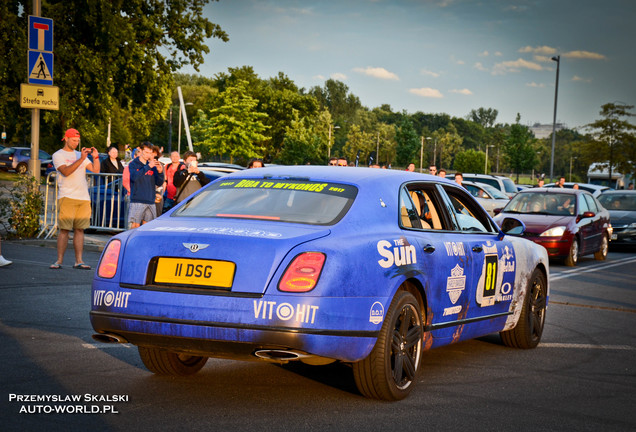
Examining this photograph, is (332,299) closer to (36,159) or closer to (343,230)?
(343,230)

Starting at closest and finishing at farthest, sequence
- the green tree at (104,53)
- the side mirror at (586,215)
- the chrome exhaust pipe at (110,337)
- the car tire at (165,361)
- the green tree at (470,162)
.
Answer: the chrome exhaust pipe at (110,337), the car tire at (165,361), the side mirror at (586,215), the green tree at (104,53), the green tree at (470,162)

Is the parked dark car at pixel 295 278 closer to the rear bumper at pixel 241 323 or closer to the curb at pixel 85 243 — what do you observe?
the rear bumper at pixel 241 323

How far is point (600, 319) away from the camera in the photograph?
9977 millimetres

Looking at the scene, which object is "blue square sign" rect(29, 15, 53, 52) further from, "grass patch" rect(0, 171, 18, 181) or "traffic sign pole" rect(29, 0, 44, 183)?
"grass patch" rect(0, 171, 18, 181)

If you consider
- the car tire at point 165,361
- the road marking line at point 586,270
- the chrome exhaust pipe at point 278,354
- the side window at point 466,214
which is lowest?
the road marking line at point 586,270

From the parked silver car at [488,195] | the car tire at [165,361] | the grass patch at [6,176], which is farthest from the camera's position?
the grass patch at [6,176]

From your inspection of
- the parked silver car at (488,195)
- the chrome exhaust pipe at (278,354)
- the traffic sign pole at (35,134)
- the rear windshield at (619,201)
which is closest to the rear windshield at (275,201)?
the chrome exhaust pipe at (278,354)

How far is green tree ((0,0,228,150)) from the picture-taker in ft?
103

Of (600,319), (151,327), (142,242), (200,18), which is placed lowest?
(600,319)

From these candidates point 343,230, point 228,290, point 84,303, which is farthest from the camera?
point 84,303

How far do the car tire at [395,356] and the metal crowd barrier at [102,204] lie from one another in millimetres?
11691

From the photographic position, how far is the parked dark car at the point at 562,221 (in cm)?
1758

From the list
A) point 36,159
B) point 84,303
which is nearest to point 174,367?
point 84,303

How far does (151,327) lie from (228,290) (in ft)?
1.70
